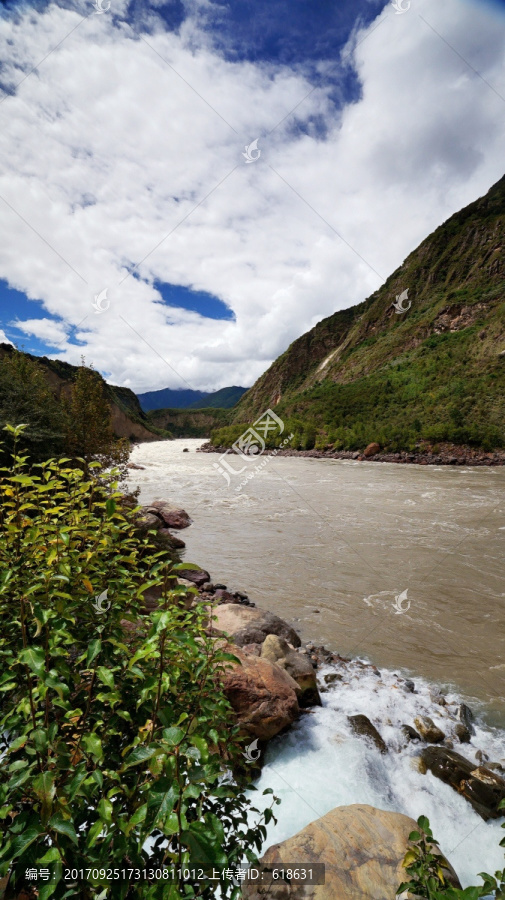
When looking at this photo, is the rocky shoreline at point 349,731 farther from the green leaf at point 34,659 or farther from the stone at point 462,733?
the green leaf at point 34,659

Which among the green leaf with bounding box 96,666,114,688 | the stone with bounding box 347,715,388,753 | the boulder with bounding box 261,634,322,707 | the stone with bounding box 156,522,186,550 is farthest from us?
the stone with bounding box 156,522,186,550

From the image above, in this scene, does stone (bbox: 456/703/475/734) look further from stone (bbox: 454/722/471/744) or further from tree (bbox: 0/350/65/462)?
tree (bbox: 0/350/65/462)

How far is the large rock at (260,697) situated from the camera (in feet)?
14.3

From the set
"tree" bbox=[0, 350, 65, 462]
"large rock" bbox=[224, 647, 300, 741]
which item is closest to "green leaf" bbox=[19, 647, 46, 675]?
"large rock" bbox=[224, 647, 300, 741]

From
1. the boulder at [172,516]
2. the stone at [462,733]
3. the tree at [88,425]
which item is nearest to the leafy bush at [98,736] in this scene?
the stone at [462,733]

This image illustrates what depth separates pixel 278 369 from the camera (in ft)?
424

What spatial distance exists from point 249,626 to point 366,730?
2.29 m

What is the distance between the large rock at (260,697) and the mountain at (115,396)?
14.2 m

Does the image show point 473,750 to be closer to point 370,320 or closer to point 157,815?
point 157,815

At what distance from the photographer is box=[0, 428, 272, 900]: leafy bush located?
1.19 metres

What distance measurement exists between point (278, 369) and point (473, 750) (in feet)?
422

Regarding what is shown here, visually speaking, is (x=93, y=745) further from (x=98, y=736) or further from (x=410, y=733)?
(x=410, y=733)

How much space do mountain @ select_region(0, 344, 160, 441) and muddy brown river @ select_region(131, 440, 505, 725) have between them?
413 inches

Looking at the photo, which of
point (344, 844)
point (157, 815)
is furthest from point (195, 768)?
point (344, 844)
